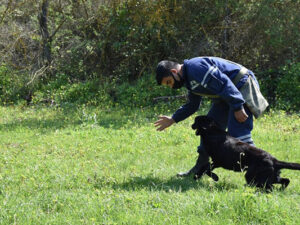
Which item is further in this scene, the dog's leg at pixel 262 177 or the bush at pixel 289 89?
the bush at pixel 289 89

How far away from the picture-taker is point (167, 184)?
472 cm

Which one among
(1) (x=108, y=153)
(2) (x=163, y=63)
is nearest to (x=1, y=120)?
(1) (x=108, y=153)

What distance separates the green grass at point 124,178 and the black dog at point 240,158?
0.68ft

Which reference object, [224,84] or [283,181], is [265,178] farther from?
[224,84]

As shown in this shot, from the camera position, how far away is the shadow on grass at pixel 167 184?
4491mm

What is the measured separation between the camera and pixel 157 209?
148 inches

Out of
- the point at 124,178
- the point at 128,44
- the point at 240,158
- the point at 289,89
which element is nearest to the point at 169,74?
the point at 240,158

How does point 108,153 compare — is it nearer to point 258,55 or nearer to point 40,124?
point 40,124

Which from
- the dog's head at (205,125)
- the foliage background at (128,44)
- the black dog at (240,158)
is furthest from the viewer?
the foliage background at (128,44)

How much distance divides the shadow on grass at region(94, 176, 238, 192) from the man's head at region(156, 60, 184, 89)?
4.07ft

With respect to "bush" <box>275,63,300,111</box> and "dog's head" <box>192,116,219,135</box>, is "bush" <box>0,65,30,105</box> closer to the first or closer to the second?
"bush" <box>275,63,300,111</box>

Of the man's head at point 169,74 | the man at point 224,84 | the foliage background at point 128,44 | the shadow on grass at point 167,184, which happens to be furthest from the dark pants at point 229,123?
the foliage background at point 128,44

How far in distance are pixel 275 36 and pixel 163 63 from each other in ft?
23.6

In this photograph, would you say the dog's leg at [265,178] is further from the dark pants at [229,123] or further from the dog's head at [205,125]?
the dog's head at [205,125]
